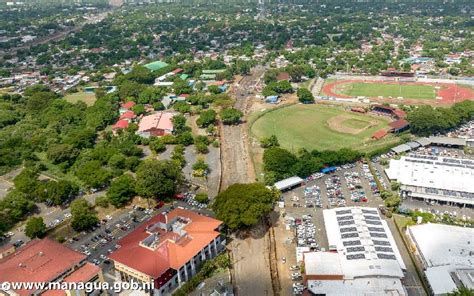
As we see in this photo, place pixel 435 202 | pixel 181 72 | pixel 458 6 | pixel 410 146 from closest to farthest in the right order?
pixel 435 202 → pixel 410 146 → pixel 181 72 → pixel 458 6

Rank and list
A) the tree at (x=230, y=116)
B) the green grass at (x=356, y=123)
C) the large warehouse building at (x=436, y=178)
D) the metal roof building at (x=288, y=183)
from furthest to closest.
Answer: the tree at (x=230, y=116)
the green grass at (x=356, y=123)
the metal roof building at (x=288, y=183)
the large warehouse building at (x=436, y=178)

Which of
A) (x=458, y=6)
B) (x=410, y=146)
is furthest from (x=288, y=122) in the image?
(x=458, y=6)

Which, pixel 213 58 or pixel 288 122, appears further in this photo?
pixel 213 58

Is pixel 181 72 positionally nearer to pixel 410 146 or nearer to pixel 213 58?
pixel 213 58

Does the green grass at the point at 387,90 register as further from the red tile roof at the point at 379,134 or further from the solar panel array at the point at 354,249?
the solar panel array at the point at 354,249

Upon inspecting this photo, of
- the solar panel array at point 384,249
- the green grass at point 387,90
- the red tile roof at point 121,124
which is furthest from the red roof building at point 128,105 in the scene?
the solar panel array at point 384,249

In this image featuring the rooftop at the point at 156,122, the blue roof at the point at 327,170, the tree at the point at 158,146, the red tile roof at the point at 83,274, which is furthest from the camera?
the rooftop at the point at 156,122

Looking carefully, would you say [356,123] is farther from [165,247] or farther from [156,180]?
[165,247]
